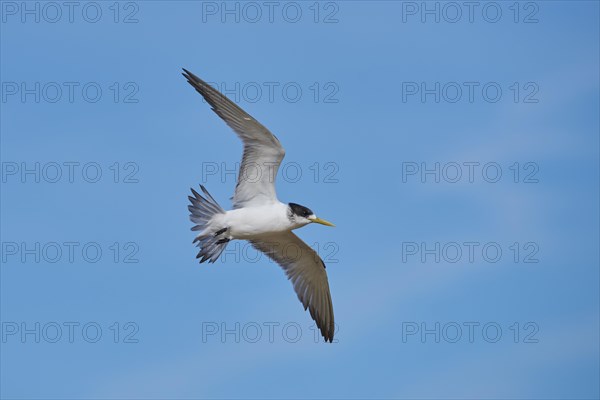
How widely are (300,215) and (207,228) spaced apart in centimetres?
132

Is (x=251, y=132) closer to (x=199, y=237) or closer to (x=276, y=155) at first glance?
(x=276, y=155)

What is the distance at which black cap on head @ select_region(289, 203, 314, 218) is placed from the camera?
474 inches

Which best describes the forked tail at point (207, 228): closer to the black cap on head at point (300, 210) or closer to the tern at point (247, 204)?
the tern at point (247, 204)

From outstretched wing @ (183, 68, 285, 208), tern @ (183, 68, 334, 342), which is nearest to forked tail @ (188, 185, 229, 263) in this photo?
tern @ (183, 68, 334, 342)

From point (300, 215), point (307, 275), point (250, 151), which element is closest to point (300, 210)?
point (300, 215)

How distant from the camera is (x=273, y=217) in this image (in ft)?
39.1

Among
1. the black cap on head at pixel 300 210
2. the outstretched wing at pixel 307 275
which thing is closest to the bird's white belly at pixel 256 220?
the black cap on head at pixel 300 210

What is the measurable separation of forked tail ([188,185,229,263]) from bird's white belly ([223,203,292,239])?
0.13 meters

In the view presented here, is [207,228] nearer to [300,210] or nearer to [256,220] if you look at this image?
[256,220]

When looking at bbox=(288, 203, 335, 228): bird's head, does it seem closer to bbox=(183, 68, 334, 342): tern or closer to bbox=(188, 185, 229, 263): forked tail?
bbox=(183, 68, 334, 342): tern

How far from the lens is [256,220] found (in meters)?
11.9

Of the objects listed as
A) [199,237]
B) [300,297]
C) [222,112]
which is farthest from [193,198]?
[300,297]

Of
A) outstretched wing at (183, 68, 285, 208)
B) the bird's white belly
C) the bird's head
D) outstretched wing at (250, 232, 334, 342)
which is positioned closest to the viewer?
outstretched wing at (183, 68, 285, 208)

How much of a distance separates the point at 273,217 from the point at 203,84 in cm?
207
